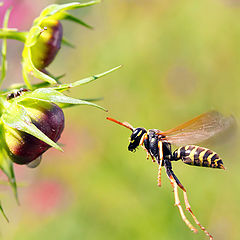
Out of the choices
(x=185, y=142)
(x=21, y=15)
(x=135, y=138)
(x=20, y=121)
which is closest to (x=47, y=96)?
(x=20, y=121)

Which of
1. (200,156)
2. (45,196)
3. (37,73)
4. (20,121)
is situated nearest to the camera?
(20,121)

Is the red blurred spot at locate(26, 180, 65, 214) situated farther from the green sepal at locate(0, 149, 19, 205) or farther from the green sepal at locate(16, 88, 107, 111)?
the green sepal at locate(16, 88, 107, 111)

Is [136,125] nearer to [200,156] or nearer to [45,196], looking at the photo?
[45,196]

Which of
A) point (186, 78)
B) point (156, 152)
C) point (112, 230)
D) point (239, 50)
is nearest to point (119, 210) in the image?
point (112, 230)

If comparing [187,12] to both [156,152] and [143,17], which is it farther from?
[156,152]

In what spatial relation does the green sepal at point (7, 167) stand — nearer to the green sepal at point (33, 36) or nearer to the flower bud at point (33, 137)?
the flower bud at point (33, 137)

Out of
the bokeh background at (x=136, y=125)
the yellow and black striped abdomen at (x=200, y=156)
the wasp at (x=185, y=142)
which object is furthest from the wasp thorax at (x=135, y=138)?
the bokeh background at (x=136, y=125)
